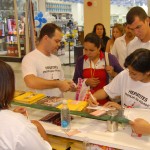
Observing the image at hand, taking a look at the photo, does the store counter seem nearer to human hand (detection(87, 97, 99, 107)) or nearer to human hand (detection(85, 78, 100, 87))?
human hand (detection(87, 97, 99, 107))

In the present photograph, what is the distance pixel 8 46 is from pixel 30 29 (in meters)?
3.12

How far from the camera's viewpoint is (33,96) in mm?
2201

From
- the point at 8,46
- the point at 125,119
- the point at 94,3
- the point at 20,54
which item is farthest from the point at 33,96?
the point at 8,46

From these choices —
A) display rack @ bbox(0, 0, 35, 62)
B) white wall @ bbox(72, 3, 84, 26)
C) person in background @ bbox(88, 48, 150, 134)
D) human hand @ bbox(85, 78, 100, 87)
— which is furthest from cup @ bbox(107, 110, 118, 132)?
white wall @ bbox(72, 3, 84, 26)

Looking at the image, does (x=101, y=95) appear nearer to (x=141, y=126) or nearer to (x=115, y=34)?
(x=141, y=126)

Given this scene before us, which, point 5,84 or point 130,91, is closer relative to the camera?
point 5,84

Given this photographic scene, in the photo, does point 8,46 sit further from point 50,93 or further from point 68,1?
point 50,93

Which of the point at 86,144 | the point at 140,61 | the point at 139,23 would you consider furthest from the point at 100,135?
the point at 139,23

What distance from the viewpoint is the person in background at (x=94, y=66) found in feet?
8.95

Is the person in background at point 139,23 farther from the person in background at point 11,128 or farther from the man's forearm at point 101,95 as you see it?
the person in background at point 11,128

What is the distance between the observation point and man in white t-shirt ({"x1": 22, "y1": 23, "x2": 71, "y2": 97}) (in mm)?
2391

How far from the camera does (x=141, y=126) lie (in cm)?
164

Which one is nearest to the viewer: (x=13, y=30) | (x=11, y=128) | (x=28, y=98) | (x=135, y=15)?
(x=11, y=128)

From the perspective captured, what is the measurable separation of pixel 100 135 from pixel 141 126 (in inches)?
11.8
